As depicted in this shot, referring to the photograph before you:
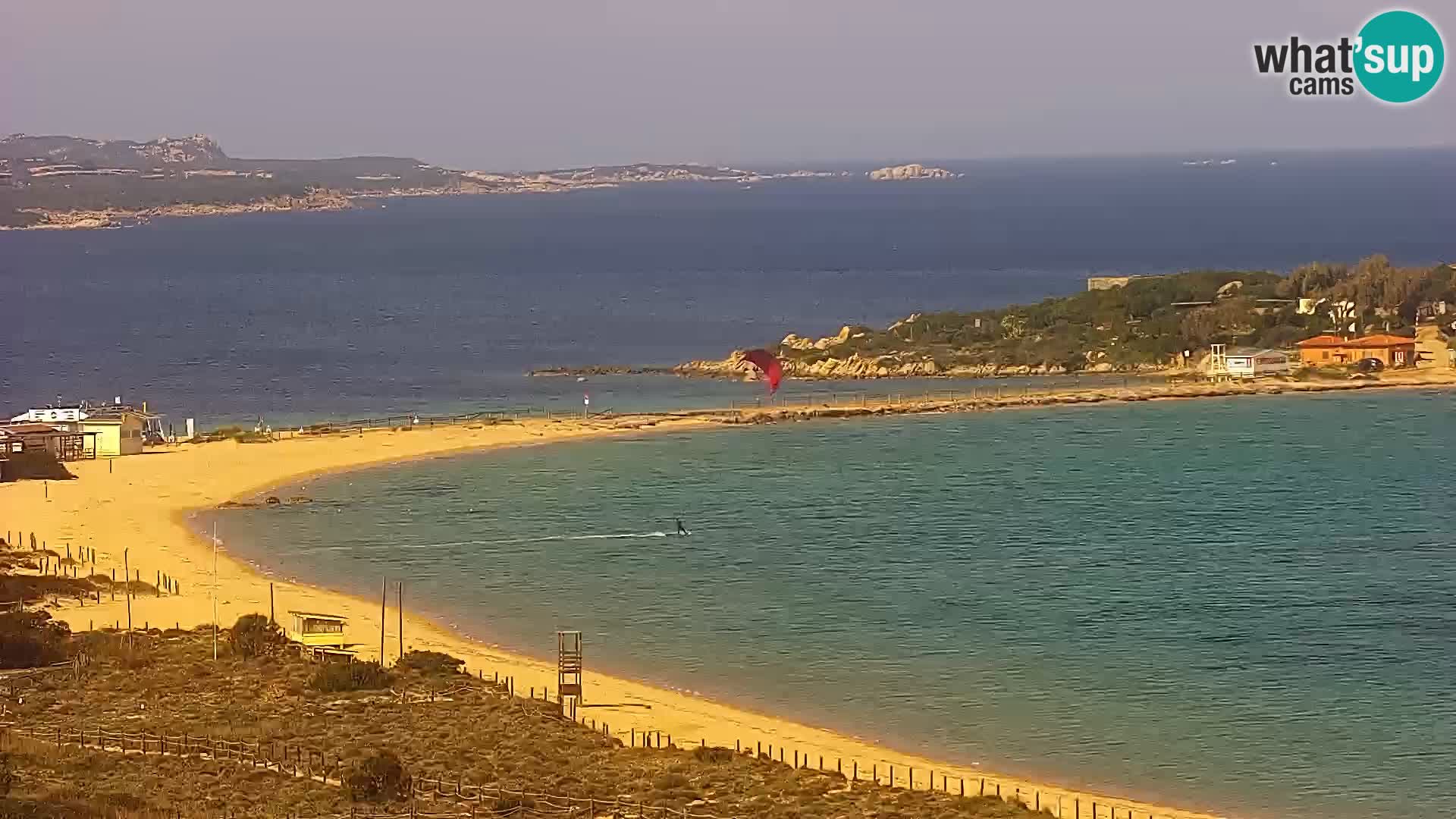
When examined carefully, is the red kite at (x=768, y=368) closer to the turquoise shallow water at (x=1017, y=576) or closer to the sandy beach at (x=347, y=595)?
the sandy beach at (x=347, y=595)

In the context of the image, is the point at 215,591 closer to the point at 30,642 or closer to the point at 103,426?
the point at 30,642

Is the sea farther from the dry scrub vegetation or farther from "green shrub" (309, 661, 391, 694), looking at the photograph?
"green shrub" (309, 661, 391, 694)

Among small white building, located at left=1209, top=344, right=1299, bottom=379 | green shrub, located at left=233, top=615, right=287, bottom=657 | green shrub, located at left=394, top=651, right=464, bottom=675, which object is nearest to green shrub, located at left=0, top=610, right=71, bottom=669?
green shrub, located at left=233, top=615, right=287, bottom=657

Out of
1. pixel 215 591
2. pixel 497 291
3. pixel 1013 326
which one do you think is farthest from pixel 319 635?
pixel 497 291

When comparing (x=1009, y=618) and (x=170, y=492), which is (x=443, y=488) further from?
(x=1009, y=618)

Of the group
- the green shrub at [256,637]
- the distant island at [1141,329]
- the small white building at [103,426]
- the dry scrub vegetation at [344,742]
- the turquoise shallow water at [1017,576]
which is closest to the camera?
the dry scrub vegetation at [344,742]

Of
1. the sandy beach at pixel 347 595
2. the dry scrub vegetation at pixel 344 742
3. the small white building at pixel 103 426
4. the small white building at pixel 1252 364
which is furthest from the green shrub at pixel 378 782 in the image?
the small white building at pixel 1252 364
